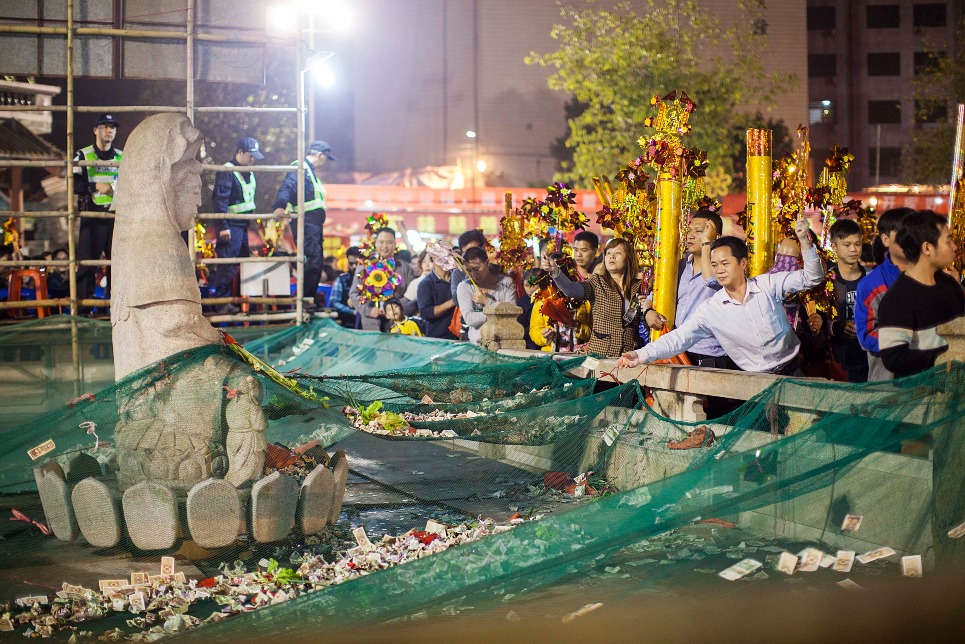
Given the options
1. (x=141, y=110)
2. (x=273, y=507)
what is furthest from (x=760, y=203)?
(x=141, y=110)

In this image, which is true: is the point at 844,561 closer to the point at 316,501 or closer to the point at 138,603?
the point at 316,501

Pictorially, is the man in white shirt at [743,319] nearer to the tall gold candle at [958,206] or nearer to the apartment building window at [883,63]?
the tall gold candle at [958,206]

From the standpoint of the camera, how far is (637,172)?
9445 millimetres

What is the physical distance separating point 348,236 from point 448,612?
27.7 meters

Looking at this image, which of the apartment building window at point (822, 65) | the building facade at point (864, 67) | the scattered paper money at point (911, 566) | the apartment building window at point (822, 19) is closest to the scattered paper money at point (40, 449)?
the scattered paper money at point (911, 566)

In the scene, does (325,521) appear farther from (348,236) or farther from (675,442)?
(348,236)

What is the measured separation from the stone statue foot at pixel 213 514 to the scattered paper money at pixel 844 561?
2967mm

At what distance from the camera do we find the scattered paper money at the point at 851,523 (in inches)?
187

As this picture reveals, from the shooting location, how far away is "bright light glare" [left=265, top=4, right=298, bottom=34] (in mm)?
11922

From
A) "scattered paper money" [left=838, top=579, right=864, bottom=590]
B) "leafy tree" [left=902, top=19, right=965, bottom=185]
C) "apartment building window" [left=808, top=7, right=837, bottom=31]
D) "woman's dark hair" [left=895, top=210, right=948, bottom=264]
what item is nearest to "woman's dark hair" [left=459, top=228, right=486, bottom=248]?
"woman's dark hair" [left=895, top=210, right=948, bottom=264]

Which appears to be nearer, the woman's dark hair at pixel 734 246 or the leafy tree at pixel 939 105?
the woman's dark hair at pixel 734 246

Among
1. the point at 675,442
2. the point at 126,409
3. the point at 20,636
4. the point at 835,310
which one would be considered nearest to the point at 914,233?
the point at 675,442

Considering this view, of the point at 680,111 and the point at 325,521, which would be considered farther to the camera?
the point at 680,111

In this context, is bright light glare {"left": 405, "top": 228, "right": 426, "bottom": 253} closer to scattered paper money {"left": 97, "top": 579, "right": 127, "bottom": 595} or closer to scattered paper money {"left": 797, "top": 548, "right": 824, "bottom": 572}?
scattered paper money {"left": 97, "top": 579, "right": 127, "bottom": 595}
